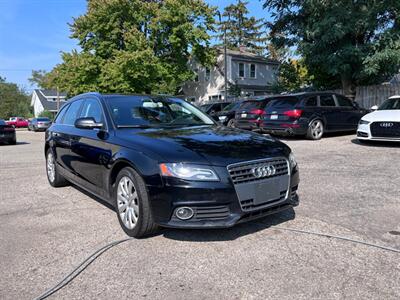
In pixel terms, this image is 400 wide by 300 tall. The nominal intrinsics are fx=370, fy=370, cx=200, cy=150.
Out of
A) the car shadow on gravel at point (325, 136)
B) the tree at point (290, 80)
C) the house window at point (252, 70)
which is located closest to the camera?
the car shadow on gravel at point (325, 136)

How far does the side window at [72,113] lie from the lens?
5898 mm

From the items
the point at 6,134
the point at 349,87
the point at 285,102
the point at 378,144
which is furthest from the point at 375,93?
the point at 6,134

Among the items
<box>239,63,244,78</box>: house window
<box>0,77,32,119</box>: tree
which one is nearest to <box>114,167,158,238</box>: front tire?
<box>239,63,244,78</box>: house window

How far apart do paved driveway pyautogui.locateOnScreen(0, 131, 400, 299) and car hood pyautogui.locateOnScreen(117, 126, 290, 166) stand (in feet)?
2.89

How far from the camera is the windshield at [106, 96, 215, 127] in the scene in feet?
15.6

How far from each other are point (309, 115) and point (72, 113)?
27.0 ft

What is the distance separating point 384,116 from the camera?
396 inches

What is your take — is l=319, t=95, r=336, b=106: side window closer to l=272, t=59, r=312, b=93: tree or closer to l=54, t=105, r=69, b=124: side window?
l=54, t=105, r=69, b=124: side window

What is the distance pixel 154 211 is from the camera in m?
3.65

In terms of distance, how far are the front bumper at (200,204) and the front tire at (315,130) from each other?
29.9 feet

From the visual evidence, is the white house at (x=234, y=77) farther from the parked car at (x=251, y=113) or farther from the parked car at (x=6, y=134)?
the parked car at (x=251, y=113)

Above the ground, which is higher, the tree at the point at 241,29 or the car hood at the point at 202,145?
the tree at the point at 241,29

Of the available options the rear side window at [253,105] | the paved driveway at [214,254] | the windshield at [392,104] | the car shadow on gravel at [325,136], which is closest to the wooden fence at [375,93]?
the car shadow on gravel at [325,136]

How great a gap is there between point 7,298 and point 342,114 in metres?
12.3
